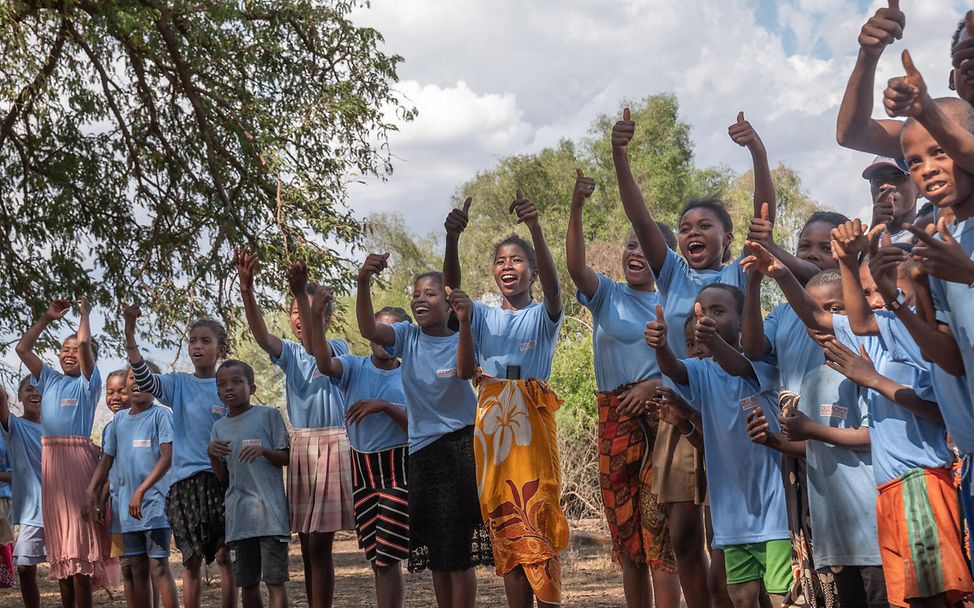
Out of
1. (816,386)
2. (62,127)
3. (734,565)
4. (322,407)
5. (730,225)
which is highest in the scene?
(62,127)

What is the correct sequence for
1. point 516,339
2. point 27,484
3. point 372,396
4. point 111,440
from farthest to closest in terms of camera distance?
point 27,484 < point 111,440 < point 372,396 < point 516,339

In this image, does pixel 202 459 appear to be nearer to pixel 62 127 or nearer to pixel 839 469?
pixel 839 469

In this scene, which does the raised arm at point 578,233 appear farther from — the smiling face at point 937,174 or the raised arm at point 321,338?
the smiling face at point 937,174

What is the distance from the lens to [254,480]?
6027 millimetres

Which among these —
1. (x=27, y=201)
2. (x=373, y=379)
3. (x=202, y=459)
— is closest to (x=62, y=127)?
(x=27, y=201)

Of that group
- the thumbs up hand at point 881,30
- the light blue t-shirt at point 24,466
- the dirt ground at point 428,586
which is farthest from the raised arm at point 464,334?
the light blue t-shirt at point 24,466

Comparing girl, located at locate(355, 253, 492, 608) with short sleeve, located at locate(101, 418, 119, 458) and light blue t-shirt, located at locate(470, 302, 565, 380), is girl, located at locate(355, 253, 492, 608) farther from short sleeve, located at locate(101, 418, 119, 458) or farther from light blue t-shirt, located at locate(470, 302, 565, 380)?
short sleeve, located at locate(101, 418, 119, 458)

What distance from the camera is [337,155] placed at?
10000 mm

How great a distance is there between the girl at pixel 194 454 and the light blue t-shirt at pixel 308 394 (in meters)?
0.56

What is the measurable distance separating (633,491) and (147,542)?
327cm

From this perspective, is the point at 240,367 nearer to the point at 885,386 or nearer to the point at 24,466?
the point at 24,466

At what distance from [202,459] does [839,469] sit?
3.79 meters

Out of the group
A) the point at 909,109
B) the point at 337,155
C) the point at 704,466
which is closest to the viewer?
the point at 909,109

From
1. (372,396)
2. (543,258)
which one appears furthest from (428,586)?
(543,258)
